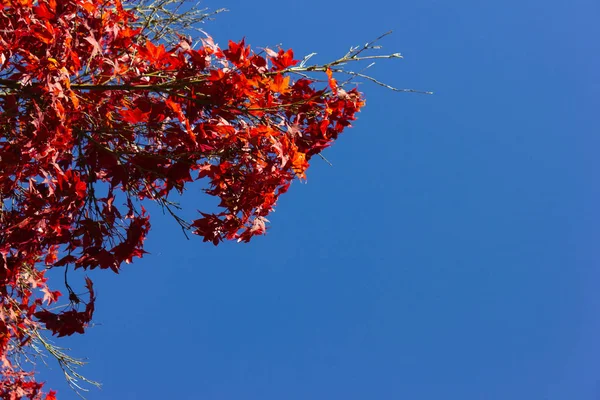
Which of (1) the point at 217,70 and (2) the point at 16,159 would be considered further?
(1) the point at 217,70

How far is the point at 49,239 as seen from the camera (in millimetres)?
2955

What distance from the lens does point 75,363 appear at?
4.55 meters

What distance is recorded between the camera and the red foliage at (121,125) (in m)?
2.48

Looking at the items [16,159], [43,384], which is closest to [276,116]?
[16,159]

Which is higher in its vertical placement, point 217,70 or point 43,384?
point 217,70

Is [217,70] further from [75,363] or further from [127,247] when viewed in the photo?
[75,363]

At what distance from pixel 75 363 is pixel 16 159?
2.54m

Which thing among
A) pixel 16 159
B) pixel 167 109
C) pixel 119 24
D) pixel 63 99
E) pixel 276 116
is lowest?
pixel 16 159

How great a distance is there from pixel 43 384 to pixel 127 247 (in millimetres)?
1584

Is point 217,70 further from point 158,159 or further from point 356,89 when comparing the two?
point 356,89

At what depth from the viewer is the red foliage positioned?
248 cm

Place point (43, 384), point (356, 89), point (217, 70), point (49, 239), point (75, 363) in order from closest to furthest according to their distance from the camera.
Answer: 1. point (217, 70)
2. point (49, 239)
3. point (356, 89)
4. point (43, 384)
5. point (75, 363)

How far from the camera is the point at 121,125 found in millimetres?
2965

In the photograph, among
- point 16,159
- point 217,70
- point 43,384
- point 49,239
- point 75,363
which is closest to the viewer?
point 16,159
